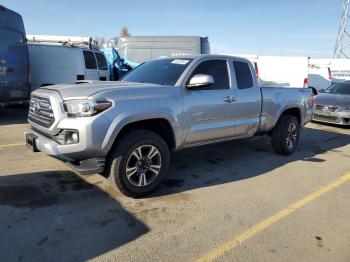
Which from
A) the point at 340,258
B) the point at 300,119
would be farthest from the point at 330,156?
the point at 340,258

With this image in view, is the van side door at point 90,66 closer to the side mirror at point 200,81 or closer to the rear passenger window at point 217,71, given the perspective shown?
the rear passenger window at point 217,71

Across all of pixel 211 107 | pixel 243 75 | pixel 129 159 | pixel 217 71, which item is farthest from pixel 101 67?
pixel 129 159

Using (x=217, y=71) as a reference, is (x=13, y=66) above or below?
above

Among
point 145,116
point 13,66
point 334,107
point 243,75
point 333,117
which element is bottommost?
point 333,117

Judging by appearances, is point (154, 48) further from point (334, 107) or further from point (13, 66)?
point (334, 107)

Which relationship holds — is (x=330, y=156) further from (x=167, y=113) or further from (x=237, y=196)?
(x=167, y=113)

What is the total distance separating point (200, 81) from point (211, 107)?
1.83 feet

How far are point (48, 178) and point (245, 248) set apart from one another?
9.67 ft

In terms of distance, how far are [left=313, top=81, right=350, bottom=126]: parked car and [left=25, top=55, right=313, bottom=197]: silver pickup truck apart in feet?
19.1

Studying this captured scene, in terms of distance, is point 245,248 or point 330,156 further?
point 330,156

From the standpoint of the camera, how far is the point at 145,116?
4.42 meters

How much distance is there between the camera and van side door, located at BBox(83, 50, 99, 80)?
464 inches

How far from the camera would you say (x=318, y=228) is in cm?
401

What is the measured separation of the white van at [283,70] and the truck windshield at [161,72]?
507 inches
